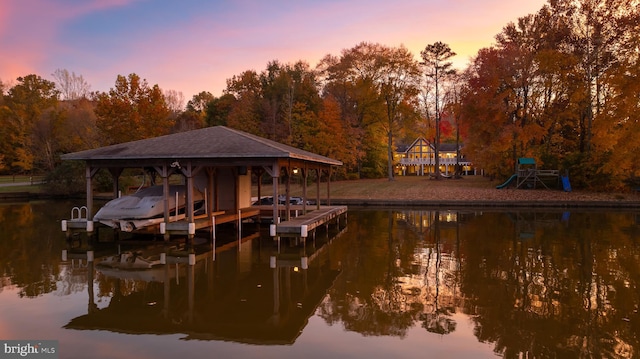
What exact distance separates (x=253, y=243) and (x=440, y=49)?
36.4 m

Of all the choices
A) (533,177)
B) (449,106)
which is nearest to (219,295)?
(533,177)

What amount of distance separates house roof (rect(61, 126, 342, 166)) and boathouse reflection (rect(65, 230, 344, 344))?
308 centimetres

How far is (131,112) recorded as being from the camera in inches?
1515

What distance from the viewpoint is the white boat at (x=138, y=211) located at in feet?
49.8

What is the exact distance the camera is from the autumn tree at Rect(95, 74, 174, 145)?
37906mm

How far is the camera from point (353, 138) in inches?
1822

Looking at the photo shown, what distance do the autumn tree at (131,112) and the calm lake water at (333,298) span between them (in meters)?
23.6

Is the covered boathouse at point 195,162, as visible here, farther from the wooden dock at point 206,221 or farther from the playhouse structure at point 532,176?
the playhouse structure at point 532,176

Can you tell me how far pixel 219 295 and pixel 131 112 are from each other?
111ft

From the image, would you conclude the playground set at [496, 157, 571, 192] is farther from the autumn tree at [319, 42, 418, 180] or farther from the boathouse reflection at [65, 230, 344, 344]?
the boathouse reflection at [65, 230, 344, 344]

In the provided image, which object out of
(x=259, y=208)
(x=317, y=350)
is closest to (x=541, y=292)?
(x=317, y=350)

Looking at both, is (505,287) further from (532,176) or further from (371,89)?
(371,89)

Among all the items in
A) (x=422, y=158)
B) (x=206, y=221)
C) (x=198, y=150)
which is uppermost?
(x=422, y=158)

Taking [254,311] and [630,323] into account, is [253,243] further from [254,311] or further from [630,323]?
[630,323]
